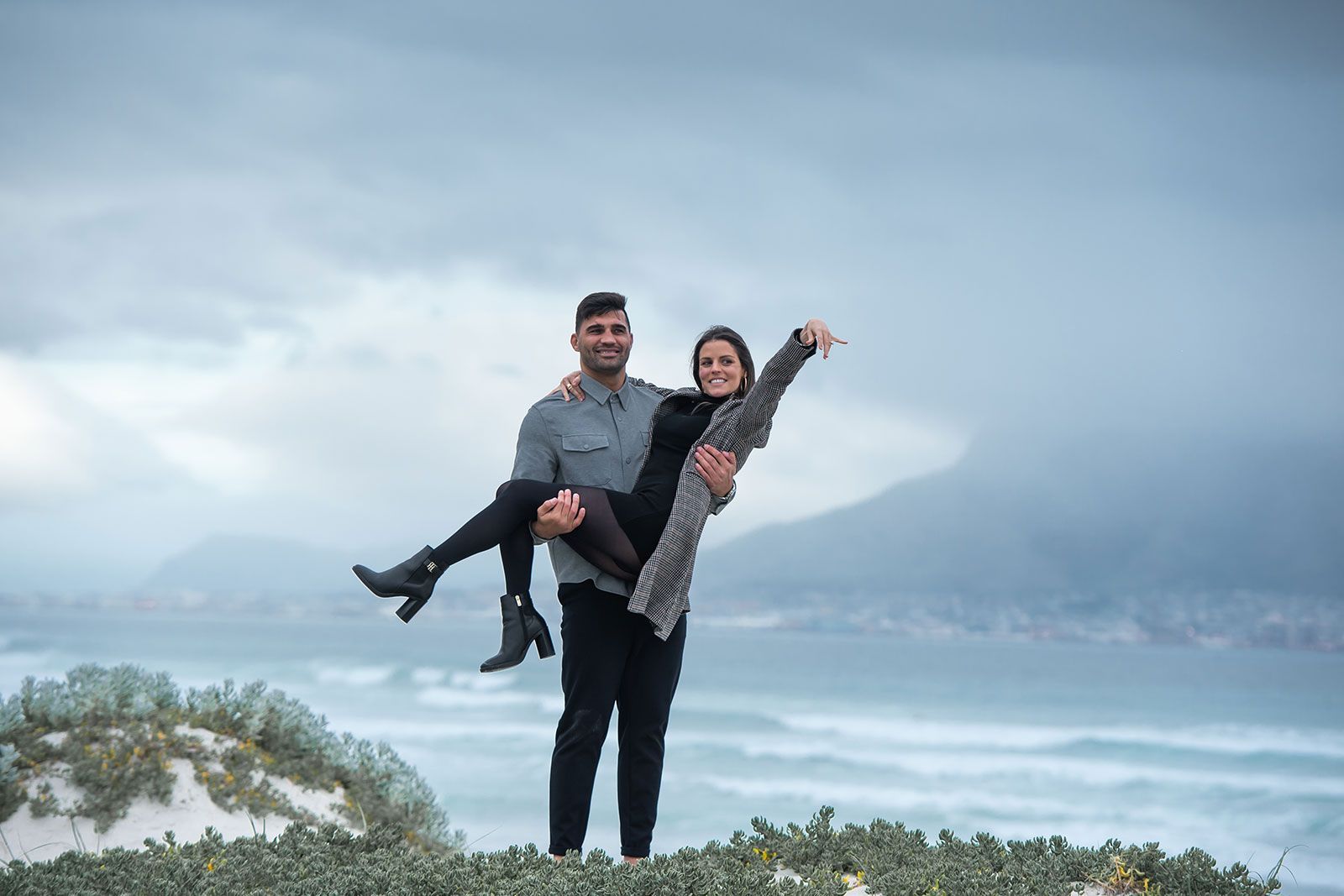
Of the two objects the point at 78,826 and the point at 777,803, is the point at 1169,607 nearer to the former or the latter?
the point at 777,803

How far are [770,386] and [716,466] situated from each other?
15.2 inches

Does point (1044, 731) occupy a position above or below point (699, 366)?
below

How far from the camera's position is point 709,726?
2906 centimetres

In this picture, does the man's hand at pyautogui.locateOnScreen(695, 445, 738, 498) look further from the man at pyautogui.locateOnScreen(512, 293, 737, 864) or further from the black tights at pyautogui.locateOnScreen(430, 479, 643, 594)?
the black tights at pyautogui.locateOnScreen(430, 479, 643, 594)

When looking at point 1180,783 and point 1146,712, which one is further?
point 1146,712

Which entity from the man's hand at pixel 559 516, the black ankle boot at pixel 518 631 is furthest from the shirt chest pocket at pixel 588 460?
the black ankle boot at pixel 518 631

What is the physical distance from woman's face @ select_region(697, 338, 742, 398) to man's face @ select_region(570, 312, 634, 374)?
0.34 m

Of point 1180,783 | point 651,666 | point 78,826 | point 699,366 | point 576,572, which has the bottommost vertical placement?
point 1180,783

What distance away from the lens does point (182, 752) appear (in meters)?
6.57

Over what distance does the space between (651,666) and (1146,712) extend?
3193cm

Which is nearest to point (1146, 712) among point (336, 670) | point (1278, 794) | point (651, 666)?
point (1278, 794)

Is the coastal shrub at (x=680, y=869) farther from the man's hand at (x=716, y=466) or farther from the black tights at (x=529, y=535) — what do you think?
the man's hand at (x=716, y=466)

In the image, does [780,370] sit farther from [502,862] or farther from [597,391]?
[502,862]

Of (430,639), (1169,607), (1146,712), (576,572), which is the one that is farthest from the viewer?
(1169,607)
